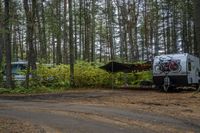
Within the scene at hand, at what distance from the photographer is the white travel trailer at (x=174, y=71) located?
23.2m

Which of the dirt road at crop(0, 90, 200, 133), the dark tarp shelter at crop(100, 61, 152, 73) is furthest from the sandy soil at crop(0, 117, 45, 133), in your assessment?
the dark tarp shelter at crop(100, 61, 152, 73)

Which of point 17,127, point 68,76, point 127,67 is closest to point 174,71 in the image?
point 127,67

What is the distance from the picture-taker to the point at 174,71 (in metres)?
23.4

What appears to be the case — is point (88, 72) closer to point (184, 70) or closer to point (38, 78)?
point (38, 78)

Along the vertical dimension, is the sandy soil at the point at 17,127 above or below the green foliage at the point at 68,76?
below

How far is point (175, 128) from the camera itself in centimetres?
1050

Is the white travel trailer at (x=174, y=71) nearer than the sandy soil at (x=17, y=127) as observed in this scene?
No

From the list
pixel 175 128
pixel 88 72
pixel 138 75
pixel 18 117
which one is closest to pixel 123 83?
pixel 138 75

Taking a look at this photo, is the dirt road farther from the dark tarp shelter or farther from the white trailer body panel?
the dark tarp shelter

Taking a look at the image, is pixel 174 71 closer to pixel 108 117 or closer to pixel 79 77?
pixel 79 77

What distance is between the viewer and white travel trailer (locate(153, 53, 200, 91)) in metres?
23.2

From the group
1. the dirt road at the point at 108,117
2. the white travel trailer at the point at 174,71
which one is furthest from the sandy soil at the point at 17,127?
the white travel trailer at the point at 174,71

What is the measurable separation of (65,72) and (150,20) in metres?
21.5

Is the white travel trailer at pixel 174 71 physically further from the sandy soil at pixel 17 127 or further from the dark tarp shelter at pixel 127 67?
the sandy soil at pixel 17 127
